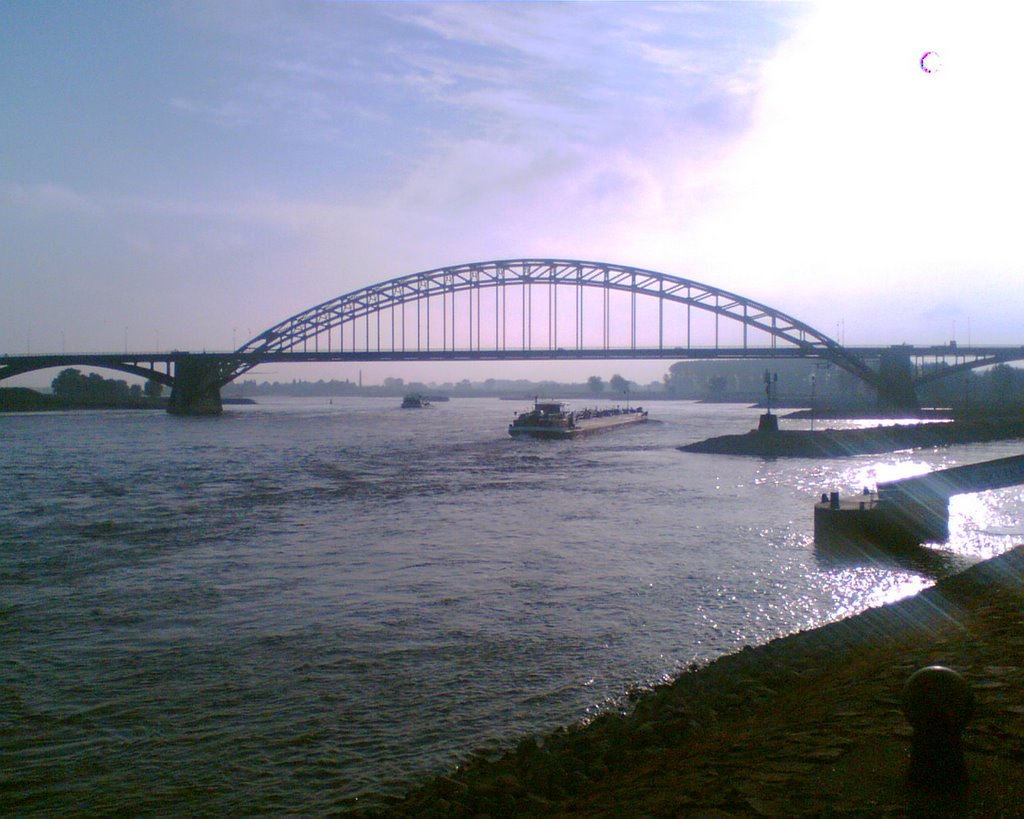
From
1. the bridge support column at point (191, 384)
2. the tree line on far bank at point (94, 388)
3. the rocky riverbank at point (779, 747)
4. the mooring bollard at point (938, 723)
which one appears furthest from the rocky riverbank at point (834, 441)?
the tree line on far bank at point (94, 388)

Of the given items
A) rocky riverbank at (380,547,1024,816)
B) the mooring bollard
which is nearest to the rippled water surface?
rocky riverbank at (380,547,1024,816)

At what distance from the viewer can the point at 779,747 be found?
5.24 metres

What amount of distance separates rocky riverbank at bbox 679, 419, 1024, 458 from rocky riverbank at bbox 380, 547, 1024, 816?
32.2 meters

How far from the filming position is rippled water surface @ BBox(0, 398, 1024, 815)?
6.39 m

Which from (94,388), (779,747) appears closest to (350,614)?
(779,747)

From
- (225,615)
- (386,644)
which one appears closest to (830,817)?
(386,644)

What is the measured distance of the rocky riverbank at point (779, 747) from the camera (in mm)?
4340

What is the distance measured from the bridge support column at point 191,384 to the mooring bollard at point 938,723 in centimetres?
8148

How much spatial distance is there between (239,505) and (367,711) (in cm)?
1489

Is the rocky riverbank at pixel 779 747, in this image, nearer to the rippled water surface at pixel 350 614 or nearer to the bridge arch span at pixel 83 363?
the rippled water surface at pixel 350 614

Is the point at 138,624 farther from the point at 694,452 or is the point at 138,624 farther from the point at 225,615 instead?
the point at 694,452

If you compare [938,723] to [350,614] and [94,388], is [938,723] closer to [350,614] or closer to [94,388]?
[350,614]

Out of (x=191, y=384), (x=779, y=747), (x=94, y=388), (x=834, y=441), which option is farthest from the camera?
(x=94, y=388)

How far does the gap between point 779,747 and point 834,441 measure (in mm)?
39103
